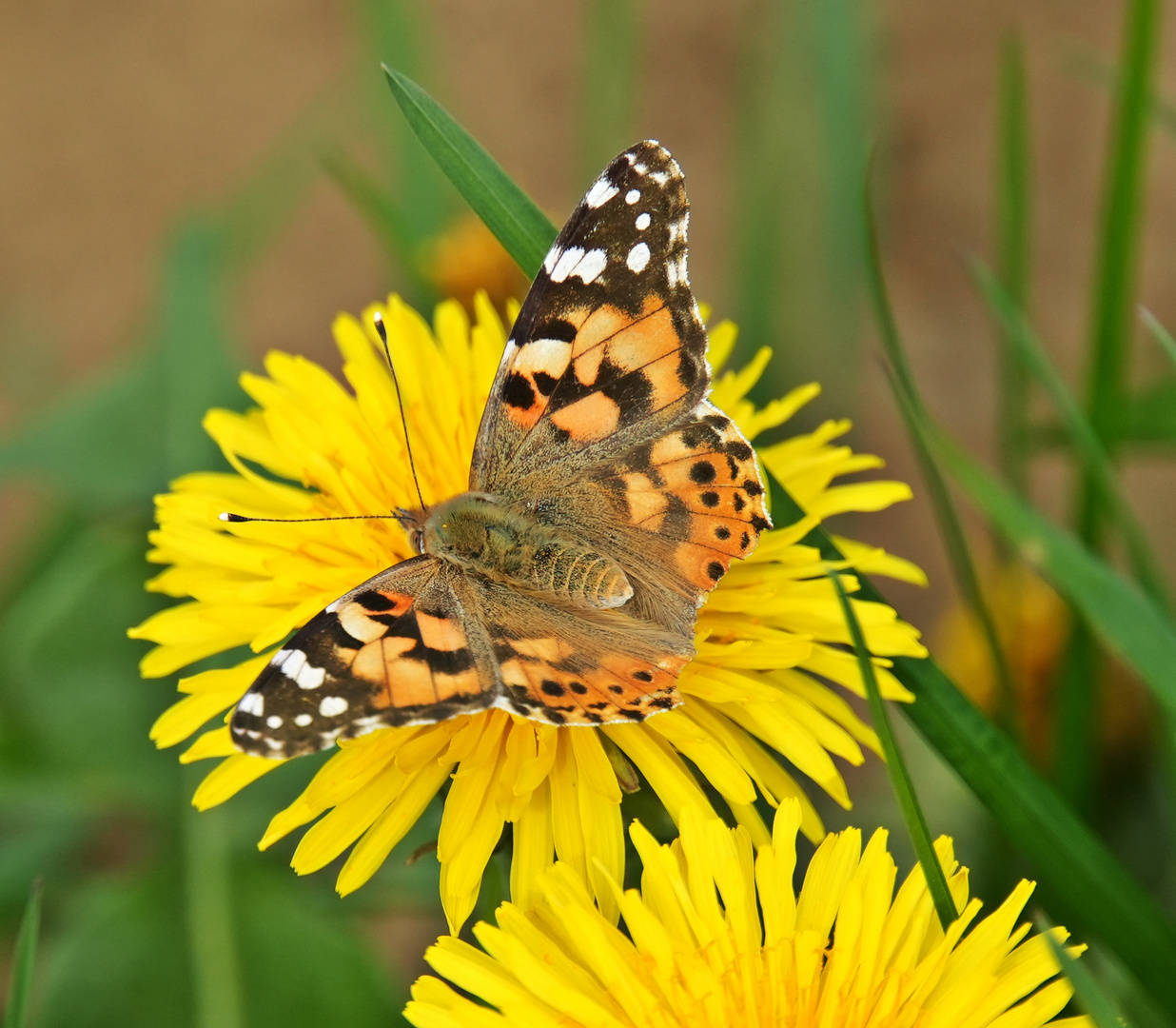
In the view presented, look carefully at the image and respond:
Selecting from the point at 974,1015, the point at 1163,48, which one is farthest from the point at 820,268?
the point at 974,1015

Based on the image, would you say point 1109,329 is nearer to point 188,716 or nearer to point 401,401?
point 401,401

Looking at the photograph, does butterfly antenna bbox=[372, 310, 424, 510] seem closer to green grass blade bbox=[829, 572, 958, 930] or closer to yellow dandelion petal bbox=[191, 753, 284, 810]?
yellow dandelion petal bbox=[191, 753, 284, 810]

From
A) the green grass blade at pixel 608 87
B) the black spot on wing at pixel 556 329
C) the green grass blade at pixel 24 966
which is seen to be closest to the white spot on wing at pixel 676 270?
the black spot on wing at pixel 556 329


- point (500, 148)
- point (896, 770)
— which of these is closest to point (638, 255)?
point (896, 770)

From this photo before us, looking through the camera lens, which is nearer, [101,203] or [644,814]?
[644,814]

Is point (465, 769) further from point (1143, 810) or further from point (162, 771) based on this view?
point (1143, 810)

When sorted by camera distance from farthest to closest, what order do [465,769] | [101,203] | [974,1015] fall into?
[101,203]
[465,769]
[974,1015]

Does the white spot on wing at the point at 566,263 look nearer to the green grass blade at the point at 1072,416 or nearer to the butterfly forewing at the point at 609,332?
the butterfly forewing at the point at 609,332
